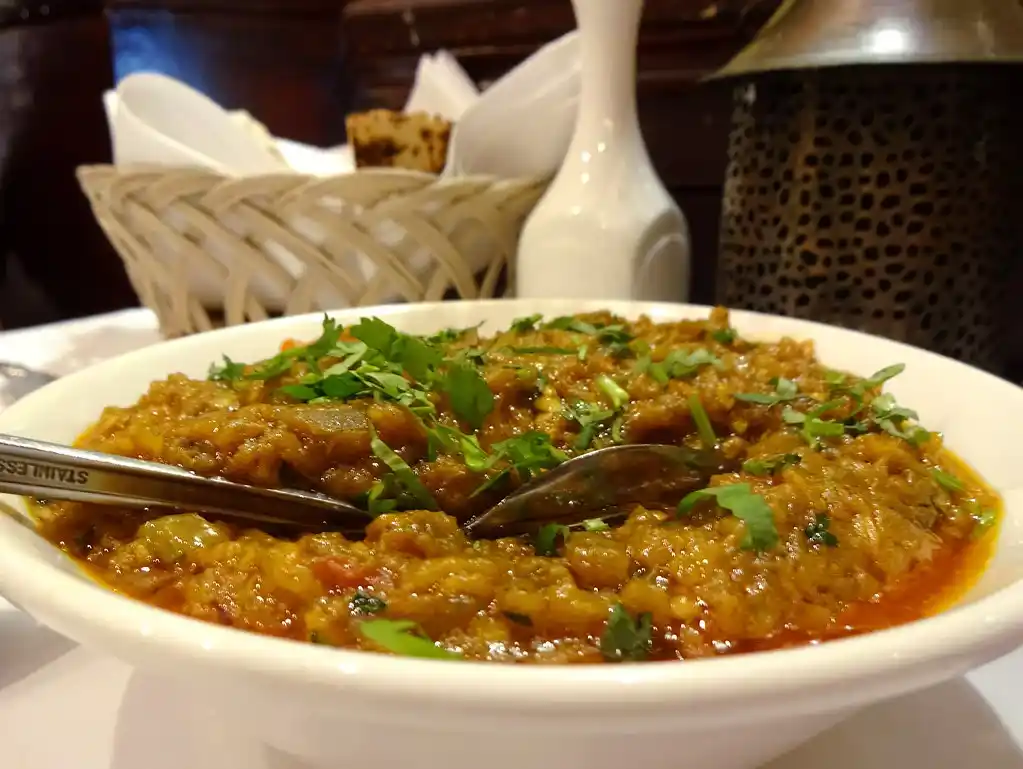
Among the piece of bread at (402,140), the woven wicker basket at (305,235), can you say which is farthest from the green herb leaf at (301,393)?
the piece of bread at (402,140)

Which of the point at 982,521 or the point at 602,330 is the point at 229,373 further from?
the point at 982,521

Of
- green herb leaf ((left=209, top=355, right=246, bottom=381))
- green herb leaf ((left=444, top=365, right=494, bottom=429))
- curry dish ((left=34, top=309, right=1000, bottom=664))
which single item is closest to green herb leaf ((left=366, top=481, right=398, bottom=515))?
curry dish ((left=34, top=309, right=1000, bottom=664))

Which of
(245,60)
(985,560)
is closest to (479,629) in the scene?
(985,560)

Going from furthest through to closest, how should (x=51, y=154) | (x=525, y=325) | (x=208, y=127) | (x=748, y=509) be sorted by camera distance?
1. (x=51, y=154)
2. (x=208, y=127)
3. (x=525, y=325)
4. (x=748, y=509)

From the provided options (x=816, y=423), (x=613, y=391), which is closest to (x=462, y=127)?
(x=613, y=391)

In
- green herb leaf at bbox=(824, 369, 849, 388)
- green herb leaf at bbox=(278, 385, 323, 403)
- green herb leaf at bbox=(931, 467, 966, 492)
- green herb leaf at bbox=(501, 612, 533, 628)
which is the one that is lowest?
green herb leaf at bbox=(931, 467, 966, 492)

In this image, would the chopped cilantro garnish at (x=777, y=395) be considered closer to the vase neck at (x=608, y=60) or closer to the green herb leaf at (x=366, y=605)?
the green herb leaf at (x=366, y=605)

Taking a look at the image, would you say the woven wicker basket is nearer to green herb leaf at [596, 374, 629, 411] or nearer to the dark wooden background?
green herb leaf at [596, 374, 629, 411]
